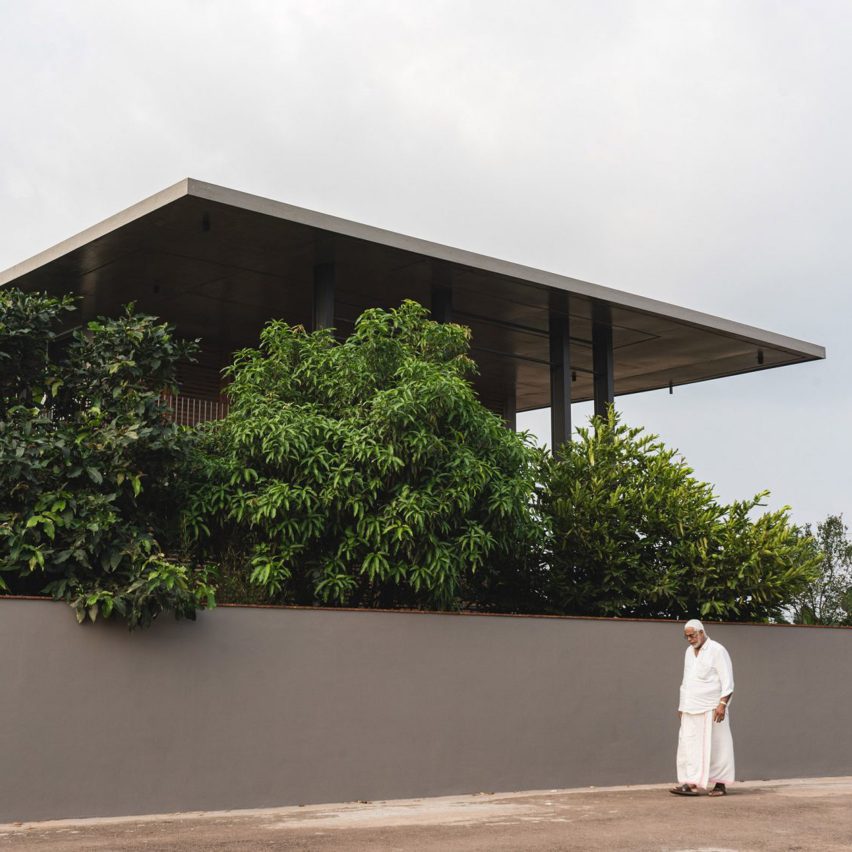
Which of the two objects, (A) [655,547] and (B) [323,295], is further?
(B) [323,295]

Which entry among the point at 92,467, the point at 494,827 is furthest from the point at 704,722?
the point at 92,467

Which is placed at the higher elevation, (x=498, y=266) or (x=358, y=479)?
(x=498, y=266)

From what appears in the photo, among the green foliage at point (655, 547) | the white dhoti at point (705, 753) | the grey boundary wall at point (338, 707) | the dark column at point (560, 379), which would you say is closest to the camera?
the grey boundary wall at point (338, 707)

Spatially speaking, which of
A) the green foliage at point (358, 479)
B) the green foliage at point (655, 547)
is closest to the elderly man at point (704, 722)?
the green foliage at point (358, 479)

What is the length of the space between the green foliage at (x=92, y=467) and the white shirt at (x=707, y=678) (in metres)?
4.43

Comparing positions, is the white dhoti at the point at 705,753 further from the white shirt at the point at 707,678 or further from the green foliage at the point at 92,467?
the green foliage at the point at 92,467

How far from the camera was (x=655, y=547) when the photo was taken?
1380cm

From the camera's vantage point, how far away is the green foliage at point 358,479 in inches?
434

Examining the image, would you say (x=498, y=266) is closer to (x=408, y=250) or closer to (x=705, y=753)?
(x=408, y=250)

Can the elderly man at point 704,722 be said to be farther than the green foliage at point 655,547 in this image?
No

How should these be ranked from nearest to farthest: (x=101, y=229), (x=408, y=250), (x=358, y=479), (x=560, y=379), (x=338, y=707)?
(x=338, y=707) → (x=358, y=479) → (x=101, y=229) → (x=408, y=250) → (x=560, y=379)

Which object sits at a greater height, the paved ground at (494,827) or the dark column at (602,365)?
the dark column at (602,365)

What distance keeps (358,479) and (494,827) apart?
3601 millimetres

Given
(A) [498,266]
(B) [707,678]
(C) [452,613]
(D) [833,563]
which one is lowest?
Result: (B) [707,678]
